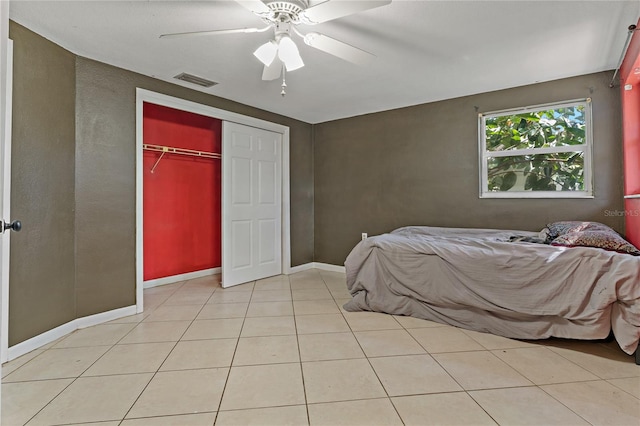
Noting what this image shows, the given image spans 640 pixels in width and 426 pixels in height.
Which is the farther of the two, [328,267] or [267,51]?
[328,267]

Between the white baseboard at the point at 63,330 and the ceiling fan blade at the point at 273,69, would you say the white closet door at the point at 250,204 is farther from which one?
the ceiling fan blade at the point at 273,69

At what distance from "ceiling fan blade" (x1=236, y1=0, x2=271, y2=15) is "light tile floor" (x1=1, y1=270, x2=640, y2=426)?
6.70 feet

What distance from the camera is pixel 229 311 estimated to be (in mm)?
2926

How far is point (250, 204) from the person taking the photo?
4.00 metres

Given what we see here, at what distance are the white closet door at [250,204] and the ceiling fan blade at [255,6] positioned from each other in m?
2.09

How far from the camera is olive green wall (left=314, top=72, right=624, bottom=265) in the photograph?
290cm

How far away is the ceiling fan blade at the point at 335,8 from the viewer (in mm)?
1598

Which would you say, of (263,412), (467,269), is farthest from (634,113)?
(263,412)

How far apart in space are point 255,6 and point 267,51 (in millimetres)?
302

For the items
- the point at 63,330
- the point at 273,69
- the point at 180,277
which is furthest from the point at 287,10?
the point at 180,277

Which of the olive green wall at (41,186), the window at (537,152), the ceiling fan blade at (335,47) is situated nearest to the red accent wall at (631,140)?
the window at (537,152)

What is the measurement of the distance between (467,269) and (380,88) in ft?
6.67

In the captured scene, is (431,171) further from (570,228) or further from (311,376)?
(311,376)

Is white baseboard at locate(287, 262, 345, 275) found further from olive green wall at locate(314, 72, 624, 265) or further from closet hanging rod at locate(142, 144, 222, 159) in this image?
closet hanging rod at locate(142, 144, 222, 159)
